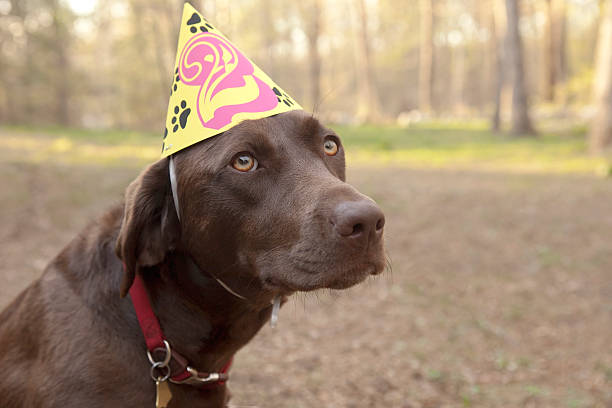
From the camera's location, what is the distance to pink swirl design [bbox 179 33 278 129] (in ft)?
7.69

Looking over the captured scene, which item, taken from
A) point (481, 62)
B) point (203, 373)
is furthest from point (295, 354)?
point (481, 62)

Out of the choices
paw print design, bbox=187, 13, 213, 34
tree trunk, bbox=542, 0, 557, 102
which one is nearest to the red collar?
paw print design, bbox=187, 13, 213, 34

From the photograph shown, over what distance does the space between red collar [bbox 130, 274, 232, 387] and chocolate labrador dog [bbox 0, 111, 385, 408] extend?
4cm

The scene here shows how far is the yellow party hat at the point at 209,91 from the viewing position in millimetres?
2324

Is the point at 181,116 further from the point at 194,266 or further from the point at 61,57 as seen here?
the point at 61,57

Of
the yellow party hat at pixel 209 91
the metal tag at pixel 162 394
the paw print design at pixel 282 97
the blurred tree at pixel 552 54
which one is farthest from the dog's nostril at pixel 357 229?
the blurred tree at pixel 552 54

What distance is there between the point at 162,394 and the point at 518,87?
56.4ft

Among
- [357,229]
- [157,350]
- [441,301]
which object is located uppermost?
[357,229]

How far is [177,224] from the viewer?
93.2 inches

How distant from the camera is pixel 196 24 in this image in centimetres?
260

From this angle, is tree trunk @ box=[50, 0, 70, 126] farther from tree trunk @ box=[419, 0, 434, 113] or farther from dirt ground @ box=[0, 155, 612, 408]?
tree trunk @ box=[419, 0, 434, 113]

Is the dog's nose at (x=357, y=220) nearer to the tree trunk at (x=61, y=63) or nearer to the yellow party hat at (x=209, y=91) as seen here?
the yellow party hat at (x=209, y=91)

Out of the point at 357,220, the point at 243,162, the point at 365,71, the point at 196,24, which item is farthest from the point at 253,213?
the point at 365,71

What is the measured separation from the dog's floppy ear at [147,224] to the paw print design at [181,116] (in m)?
0.17
